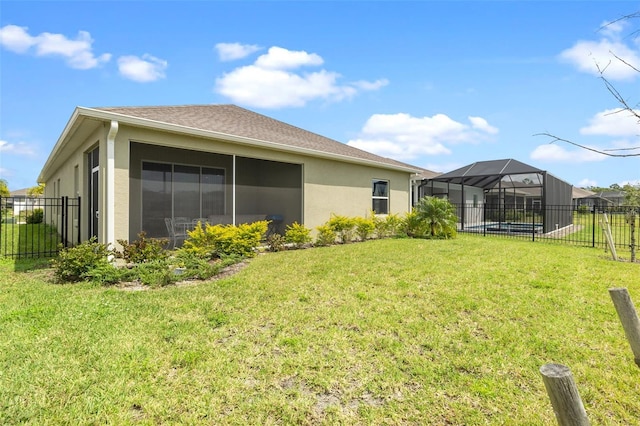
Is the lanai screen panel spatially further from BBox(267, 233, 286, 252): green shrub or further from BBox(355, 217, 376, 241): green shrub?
BBox(355, 217, 376, 241): green shrub

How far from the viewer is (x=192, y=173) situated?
28.5 feet

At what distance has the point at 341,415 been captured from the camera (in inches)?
95.6

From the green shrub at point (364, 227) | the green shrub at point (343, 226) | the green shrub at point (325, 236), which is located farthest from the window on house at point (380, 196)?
the green shrub at point (325, 236)

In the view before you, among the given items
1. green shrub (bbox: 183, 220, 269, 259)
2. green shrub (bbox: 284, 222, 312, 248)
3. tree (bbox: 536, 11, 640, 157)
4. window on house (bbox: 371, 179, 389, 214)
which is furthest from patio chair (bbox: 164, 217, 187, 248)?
tree (bbox: 536, 11, 640, 157)

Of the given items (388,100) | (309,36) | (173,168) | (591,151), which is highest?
(309,36)

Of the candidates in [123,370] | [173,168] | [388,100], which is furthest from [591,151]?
[388,100]

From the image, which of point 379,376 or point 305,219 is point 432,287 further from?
point 305,219

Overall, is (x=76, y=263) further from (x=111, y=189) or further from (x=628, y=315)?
(x=628, y=315)

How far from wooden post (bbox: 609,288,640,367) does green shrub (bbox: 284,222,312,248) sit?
8048 millimetres

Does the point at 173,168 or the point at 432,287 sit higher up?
the point at 173,168

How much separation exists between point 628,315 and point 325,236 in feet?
28.0

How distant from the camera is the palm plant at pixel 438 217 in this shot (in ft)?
40.2

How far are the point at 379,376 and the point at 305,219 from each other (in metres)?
7.63

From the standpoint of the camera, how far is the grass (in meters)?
2.49
